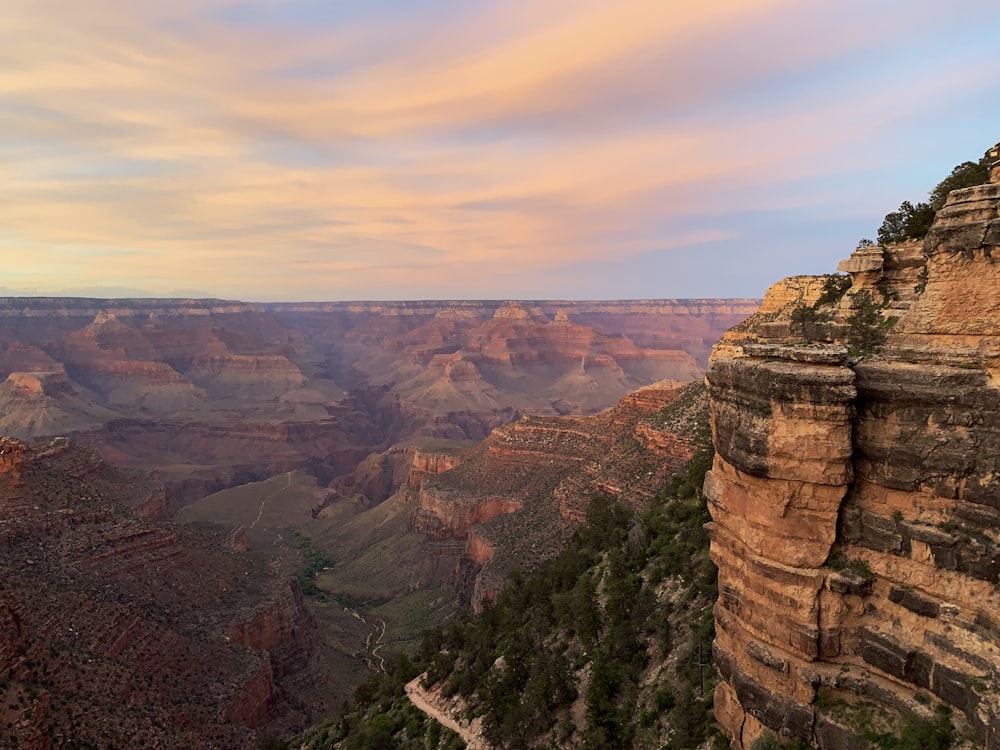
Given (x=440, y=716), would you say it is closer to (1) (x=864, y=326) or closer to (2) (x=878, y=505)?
(2) (x=878, y=505)

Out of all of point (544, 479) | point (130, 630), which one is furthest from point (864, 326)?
point (544, 479)

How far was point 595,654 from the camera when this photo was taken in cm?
2091

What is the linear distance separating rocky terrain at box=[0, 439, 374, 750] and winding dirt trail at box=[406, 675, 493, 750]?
10.1 meters

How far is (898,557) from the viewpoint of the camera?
10633 millimetres

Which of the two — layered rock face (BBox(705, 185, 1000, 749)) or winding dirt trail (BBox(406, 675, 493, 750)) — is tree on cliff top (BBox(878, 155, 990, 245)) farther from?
winding dirt trail (BBox(406, 675, 493, 750))

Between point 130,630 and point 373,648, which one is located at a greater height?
point 130,630

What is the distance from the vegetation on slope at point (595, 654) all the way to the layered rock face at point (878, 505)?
4.07 meters

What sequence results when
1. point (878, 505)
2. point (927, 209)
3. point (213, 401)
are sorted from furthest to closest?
point (213, 401)
point (927, 209)
point (878, 505)

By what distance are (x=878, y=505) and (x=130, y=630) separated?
3735 cm

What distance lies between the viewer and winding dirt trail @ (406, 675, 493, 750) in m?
22.1

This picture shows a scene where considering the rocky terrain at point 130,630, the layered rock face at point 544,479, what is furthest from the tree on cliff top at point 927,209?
the rocky terrain at point 130,630

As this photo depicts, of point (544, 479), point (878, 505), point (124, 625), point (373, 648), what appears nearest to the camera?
point (878, 505)

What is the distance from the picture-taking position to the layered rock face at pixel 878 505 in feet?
32.2

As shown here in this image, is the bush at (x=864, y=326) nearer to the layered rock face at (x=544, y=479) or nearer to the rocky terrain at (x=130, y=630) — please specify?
the layered rock face at (x=544, y=479)
